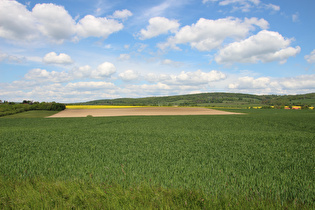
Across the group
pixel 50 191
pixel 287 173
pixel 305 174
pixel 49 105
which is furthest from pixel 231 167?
pixel 49 105

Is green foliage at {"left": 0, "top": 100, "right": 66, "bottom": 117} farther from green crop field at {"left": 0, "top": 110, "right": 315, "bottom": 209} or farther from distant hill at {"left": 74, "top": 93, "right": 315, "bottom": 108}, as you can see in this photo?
green crop field at {"left": 0, "top": 110, "right": 315, "bottom": 209}

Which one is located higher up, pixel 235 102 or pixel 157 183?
pixel 235 102

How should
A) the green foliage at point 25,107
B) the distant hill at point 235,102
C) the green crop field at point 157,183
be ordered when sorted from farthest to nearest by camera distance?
the distant hill at point 235,102, the green foliage at point 25,107, the green crop field at point 157,183

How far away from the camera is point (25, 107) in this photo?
174ft

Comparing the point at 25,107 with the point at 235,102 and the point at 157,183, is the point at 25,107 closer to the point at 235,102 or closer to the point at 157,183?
the point at 157,183

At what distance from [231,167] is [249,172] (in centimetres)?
62

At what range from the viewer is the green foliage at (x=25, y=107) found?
47.2 meters

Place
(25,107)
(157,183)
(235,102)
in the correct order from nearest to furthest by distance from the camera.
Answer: (157,183) → (25,107) → (235,102)

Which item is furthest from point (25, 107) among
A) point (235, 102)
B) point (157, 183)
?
point (235, 102)

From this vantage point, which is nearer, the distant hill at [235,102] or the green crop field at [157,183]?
the green crop field at [157,183]

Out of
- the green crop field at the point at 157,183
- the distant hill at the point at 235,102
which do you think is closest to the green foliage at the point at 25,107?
the distant hill at the point at 235,102

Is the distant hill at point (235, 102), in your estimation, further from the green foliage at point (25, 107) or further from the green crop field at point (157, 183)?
the green crop field at point (157, 183)

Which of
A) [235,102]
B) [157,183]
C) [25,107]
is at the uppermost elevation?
[25,107]

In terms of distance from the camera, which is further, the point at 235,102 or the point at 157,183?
the point at 235,102
